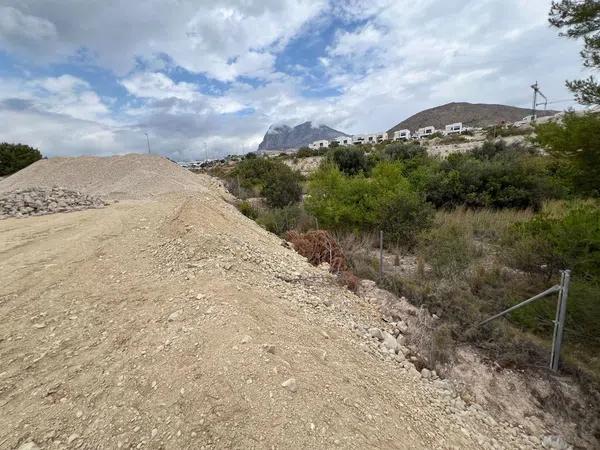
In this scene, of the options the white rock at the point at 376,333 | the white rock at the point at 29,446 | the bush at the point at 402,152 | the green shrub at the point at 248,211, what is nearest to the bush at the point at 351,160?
the bush at the point at 402,152

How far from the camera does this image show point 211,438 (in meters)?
2.06

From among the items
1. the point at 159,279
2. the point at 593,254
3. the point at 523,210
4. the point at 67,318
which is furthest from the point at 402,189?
the point at 67,318

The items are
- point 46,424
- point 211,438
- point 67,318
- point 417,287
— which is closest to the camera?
point 211,438

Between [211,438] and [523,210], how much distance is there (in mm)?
11939

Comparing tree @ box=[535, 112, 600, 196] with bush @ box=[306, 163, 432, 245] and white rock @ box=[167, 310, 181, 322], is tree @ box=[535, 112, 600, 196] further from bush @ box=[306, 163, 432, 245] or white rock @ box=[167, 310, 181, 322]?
white rock @ box=[167, 310, 181, 322]

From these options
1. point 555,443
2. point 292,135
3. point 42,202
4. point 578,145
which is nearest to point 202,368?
point 555,443

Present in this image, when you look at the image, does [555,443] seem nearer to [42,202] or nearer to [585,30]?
[585,30]

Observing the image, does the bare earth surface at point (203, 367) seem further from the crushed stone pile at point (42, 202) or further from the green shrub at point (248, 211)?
the green shrub at point (248, 211)

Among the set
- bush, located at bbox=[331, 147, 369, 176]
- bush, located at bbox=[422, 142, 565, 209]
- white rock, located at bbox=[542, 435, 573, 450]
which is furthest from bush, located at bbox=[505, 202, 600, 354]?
bush, located at bbox=[331, 147, 369, 176]

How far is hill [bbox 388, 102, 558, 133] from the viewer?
224 ft

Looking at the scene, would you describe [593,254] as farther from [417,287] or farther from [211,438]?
[211,438]

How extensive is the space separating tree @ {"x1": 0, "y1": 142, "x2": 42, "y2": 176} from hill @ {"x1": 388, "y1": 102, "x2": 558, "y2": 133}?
70.9 metres

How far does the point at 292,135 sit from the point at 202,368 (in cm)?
18769

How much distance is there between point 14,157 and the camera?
27.5 meters
